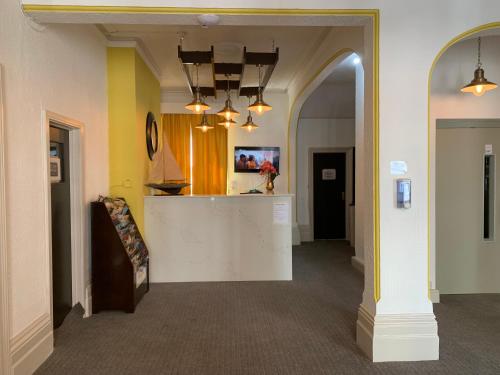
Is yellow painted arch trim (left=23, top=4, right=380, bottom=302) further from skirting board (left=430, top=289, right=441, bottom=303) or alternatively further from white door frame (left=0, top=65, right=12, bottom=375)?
skirting board (left=430, top=289, right=441, bottom=303)

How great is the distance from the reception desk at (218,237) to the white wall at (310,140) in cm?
346

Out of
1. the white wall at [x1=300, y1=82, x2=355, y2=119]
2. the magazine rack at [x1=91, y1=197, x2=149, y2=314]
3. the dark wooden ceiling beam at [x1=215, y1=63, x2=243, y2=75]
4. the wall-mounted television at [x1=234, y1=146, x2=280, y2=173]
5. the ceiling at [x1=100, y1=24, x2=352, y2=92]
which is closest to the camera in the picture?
the magazine rack at [x1=91, y1=197, x2=149, y2=314]

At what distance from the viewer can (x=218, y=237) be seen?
16.7 ft

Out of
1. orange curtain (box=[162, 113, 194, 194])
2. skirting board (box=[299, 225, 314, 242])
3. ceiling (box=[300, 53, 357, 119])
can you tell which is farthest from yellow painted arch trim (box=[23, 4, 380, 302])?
skirting board (box=[299, 225, 314, 242])

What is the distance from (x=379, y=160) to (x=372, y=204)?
0.37 m

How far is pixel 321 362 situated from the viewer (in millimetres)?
2875

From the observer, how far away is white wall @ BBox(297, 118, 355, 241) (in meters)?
8.53

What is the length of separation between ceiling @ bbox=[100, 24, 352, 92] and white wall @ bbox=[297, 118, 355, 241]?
2.30 m

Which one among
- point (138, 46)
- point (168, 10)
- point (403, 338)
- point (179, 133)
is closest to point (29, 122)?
point (168, 10)

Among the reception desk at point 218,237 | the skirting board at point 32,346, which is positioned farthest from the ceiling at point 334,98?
the skirting board at point 32,346

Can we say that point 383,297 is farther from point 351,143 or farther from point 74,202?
point 351,143

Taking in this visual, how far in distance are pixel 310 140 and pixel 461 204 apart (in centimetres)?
456

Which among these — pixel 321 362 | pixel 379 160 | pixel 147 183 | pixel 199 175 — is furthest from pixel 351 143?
pixel 321 362

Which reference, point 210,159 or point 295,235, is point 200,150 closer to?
point 210,159
